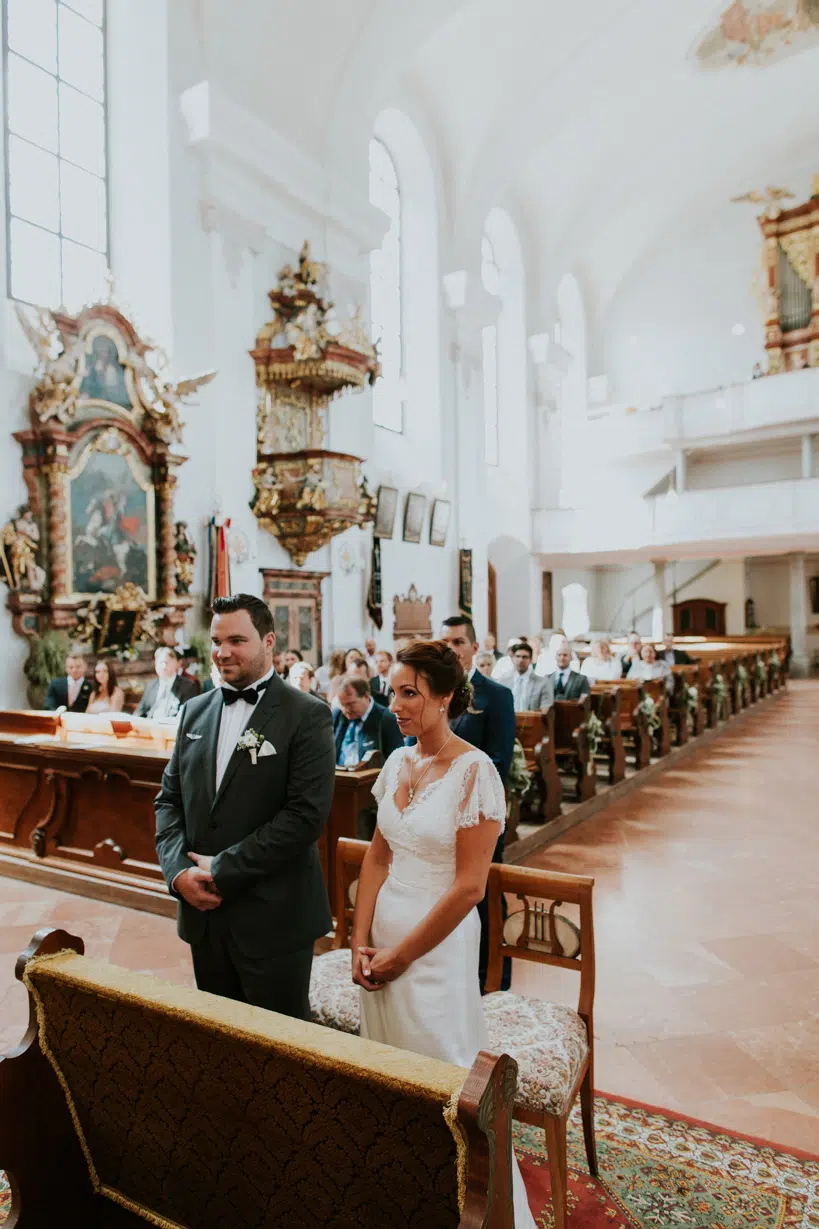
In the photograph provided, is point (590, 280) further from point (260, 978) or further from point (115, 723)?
point (260, 978)

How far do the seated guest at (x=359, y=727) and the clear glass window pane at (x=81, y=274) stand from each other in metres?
6.29

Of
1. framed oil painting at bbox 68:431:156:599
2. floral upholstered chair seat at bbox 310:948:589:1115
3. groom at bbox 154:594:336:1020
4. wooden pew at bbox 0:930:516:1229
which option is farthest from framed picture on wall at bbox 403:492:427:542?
wooden pew at bbox 0:930:516:1229

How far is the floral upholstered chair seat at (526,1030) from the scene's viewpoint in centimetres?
225

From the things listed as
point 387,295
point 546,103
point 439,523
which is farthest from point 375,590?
point 546,103

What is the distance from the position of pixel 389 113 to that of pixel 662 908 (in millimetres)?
13132

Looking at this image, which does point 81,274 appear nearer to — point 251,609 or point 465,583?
point 465,583

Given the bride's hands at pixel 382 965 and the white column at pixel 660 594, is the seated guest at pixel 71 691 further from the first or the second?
the white column at pixel 660 594

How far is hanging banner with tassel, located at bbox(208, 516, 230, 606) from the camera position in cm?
985

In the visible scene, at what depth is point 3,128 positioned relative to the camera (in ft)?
27.4

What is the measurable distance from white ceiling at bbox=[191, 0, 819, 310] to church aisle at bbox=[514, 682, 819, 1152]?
9.28 m

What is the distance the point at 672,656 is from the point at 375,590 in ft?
14.0

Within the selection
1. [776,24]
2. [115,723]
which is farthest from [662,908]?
[776,24]

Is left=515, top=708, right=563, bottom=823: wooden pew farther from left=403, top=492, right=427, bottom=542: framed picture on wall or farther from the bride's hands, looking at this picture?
left=403, top=492, right=427, bottom=542: framed picture on wall

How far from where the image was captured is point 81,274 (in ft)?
31.5
